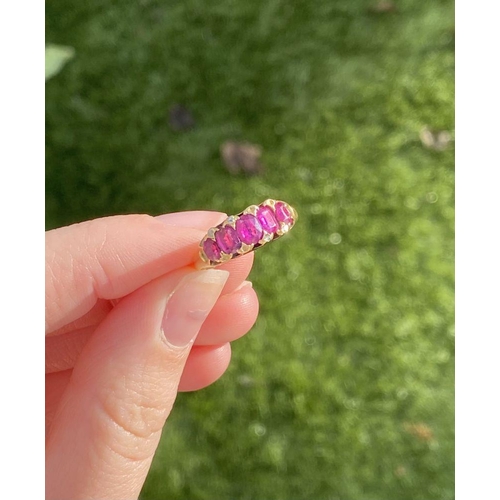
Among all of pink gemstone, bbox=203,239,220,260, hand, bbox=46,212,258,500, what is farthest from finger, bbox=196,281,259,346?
pink gemstone, bbox=203,239,220,260

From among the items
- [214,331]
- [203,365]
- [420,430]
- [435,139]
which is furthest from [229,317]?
[435,139]

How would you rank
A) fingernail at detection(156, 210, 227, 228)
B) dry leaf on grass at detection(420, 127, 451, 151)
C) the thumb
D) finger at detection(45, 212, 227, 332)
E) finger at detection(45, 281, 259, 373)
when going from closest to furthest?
the thumb < finger at detection(45, 212, 227, 332) < fingernail at detection(156, 210, 227, 228) < finger at detection(45, 281, 259, 373) < dry leaf on grass at detection(420, 127, 451, 151)

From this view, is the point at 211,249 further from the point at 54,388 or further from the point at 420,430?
the point at 420,430

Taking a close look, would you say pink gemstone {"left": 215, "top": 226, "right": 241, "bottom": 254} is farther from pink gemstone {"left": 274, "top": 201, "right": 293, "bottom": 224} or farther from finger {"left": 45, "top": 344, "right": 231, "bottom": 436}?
finger {"left": 45, "top": 344, "right": 231, "bottom": 436}

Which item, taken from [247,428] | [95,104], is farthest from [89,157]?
[247,428]

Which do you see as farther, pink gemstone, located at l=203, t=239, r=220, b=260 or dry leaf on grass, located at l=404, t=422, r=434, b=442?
dry leaf on grass, located at l=404, t=422, r=434, b=442

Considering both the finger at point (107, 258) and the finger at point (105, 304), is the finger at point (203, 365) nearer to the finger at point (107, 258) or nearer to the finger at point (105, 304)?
the finger at point (105, 304)
